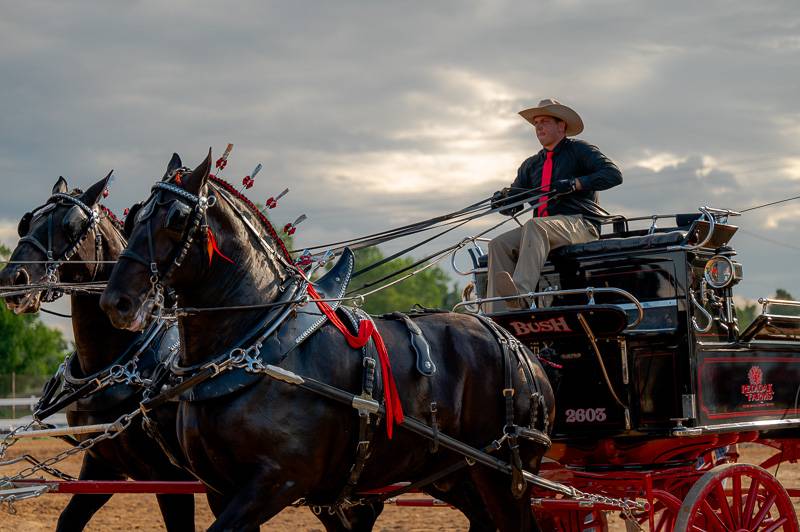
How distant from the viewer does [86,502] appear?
23.0 feet

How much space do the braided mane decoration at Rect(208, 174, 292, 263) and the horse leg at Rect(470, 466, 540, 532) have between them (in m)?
1.78

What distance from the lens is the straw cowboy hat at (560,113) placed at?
26.7 feet

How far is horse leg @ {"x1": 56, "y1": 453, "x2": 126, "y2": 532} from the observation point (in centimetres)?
695

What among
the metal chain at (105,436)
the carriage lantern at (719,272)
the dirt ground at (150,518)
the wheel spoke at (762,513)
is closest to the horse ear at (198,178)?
the metal chain at (105,436)

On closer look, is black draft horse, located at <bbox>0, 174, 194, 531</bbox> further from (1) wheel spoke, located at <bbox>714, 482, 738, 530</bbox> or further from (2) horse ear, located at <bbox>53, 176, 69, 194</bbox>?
(1) wheel spoke, located at <bbox>714, 482, 738, 530</bbox>

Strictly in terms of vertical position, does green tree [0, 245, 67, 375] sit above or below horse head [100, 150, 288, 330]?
above

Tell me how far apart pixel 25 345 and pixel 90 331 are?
3587cm

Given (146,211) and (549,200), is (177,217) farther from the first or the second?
(549,200)

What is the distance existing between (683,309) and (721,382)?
0.68 meters

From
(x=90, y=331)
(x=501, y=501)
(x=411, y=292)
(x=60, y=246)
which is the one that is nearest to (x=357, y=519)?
(x=501, y=501)

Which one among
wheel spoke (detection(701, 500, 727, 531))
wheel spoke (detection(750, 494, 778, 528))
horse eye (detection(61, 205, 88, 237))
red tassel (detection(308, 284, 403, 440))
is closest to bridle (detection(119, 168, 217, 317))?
A: red tassel (detection(308, 284, 403, 440))

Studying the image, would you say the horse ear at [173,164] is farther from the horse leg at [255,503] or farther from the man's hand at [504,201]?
the man's hand at [504,201]

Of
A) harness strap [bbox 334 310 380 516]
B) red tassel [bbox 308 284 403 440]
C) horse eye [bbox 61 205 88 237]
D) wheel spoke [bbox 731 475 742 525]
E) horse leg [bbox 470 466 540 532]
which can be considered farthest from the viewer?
wheel spoke [bbox 731 475 742 525]

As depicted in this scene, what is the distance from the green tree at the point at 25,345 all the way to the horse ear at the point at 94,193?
3125cm
